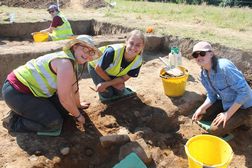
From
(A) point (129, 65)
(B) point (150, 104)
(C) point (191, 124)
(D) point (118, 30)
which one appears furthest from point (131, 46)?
(D) point (118, 30)

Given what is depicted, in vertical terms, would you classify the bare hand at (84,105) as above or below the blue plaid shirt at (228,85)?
below

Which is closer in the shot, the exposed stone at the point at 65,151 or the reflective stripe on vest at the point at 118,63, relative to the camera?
the exposed stone at the point at 65,151

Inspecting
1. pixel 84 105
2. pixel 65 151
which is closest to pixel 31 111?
pixel 65 151

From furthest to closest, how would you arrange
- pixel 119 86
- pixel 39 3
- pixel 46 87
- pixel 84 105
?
pixel 39 3
pixel 119 86
pixel 84 105
pixel 46 87

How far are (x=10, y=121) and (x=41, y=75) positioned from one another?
717 millimetres

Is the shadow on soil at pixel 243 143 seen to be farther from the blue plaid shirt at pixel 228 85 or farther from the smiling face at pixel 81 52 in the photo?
the smiling face at pixel 81 52

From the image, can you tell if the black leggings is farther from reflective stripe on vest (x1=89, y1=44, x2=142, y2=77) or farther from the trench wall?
the trench wall

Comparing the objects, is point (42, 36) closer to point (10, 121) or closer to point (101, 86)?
point (101, 86)

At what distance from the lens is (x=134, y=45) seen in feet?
11.9

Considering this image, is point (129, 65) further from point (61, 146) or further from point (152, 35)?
point (152, 35)

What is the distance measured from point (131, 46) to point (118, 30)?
11.3 ft

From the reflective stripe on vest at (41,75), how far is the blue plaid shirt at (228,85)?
1530mm

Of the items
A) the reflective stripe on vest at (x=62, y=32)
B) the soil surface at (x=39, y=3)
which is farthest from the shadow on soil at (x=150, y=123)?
the soil surface at (x=39, y=3)

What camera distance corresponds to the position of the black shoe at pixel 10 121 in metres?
3.40
